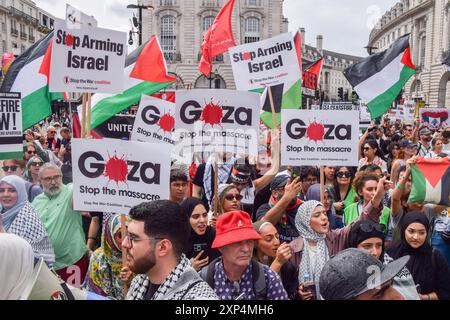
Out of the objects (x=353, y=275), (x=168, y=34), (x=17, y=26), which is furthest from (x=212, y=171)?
(x=17, y=26)

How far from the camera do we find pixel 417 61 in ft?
179

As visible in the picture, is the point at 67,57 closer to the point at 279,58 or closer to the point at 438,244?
the point at 279,58

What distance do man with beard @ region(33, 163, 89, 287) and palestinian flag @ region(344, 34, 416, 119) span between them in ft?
16.8

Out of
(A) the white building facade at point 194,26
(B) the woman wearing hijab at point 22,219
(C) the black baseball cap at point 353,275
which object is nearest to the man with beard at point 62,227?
(B) the woman wearing hijab at point 22,219

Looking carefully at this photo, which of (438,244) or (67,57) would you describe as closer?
(438,244)

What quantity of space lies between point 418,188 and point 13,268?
3758 mm

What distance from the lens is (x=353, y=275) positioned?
2.17m

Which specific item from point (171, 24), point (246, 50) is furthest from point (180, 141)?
point (171, 24)

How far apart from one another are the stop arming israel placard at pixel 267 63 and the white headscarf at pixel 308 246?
3.23 metres

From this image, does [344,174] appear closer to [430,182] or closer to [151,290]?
[430,182]

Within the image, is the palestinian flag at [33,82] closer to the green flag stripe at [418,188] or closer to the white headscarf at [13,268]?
the green flag stripe at [418,188]

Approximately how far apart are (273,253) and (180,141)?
2.41 meters

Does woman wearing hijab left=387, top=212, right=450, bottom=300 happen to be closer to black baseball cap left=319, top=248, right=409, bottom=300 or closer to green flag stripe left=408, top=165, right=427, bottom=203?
green flag stripe left=408, top=165, right=427, bottom=203

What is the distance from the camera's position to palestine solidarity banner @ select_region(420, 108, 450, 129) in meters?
15.0
